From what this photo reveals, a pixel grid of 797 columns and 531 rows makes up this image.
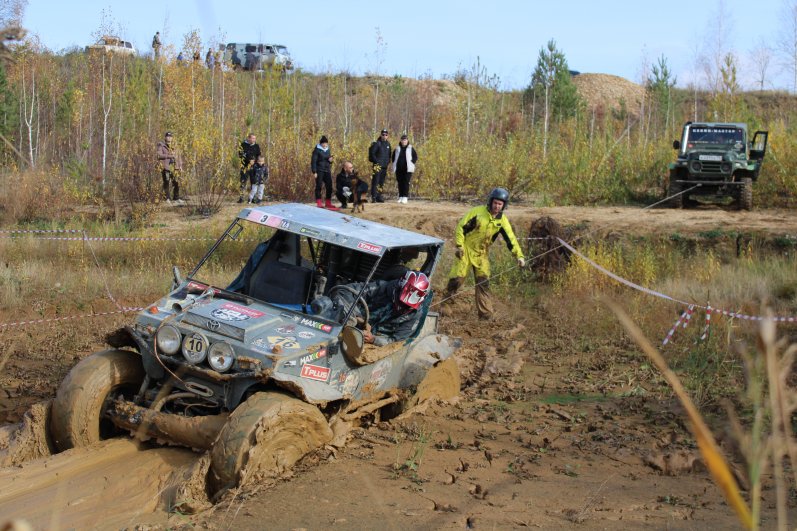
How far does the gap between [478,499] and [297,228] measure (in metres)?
3.08

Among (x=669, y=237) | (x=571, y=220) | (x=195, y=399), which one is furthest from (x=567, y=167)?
(x=195, y=399)

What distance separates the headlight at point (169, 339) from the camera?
673cm

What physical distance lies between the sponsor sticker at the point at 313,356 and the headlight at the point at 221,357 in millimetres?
557

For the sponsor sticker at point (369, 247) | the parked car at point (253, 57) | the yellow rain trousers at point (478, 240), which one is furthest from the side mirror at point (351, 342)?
the parked car at point (253, 57)

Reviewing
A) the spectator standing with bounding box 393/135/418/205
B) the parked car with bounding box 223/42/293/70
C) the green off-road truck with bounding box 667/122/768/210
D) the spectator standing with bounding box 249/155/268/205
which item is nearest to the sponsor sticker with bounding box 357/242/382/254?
the spectator standing with bounding box 393/135/418/205

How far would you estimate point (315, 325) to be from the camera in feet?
24.2

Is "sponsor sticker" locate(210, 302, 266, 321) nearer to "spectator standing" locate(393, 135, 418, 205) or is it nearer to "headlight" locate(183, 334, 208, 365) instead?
"headlight" locate(183, 334, 208, 365)

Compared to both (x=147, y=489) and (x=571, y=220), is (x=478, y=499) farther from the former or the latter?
(x=571, y=220)

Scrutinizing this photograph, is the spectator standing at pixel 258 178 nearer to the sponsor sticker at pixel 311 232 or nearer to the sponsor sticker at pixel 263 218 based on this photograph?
the sponsor sticker at pixel 263 218

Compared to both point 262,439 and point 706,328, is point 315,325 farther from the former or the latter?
point 706,328

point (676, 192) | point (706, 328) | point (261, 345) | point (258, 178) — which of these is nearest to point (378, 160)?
point (258, 178)

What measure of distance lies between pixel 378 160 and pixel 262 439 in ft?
54.3

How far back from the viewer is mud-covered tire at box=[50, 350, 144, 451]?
21.8ft

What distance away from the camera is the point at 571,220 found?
1938 centimetres
